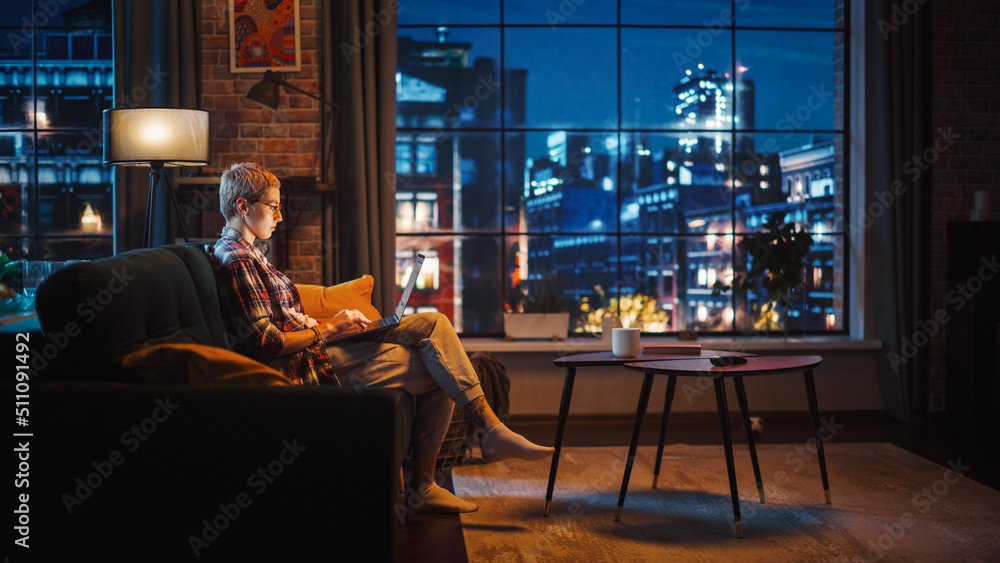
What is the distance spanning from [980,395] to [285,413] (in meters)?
3.88

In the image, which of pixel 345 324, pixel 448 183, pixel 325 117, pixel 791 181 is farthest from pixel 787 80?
pixel 345 324

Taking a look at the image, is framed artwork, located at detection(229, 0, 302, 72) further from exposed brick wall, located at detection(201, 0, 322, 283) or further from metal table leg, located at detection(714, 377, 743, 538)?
metal table leg, located at detection(714, 377, 743, 538)

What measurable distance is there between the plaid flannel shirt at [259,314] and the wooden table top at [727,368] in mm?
1098

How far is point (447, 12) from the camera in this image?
201 inches

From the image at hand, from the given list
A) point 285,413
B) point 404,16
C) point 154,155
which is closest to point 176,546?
point 285,413

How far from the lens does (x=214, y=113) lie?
175 inches

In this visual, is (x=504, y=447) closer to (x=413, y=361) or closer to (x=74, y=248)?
(x=413, y=361)

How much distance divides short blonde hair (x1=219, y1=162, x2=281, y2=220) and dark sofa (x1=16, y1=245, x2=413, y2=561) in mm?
876

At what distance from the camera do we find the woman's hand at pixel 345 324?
2.72 metres

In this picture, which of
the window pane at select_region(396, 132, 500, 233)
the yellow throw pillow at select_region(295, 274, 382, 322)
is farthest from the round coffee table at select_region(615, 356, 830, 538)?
the window pane at select_region(396, 132, 500, 233)

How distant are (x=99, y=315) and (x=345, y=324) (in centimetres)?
96

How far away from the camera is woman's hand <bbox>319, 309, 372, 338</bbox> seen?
8.91ft

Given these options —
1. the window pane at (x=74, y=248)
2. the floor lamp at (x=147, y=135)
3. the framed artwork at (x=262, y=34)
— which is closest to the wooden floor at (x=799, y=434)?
the floor lamp at (x=147, y=135)

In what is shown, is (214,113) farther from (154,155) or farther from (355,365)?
(355,365)
